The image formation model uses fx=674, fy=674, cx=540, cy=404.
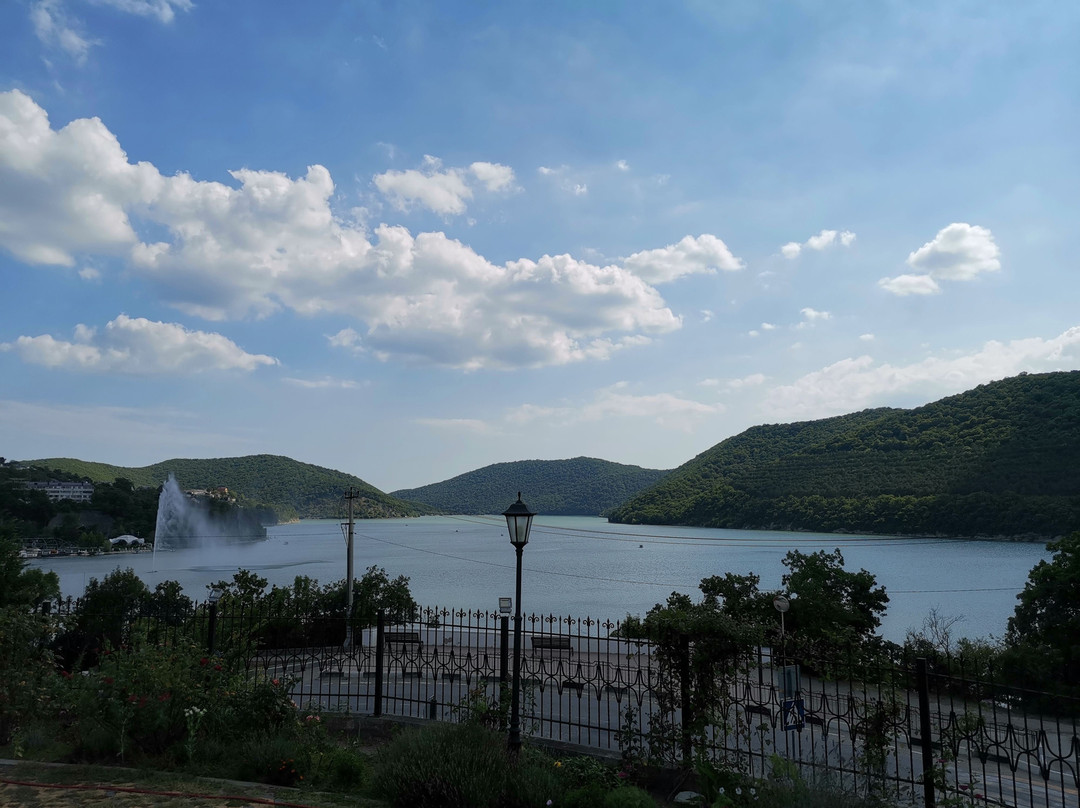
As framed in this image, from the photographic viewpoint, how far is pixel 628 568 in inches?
3159

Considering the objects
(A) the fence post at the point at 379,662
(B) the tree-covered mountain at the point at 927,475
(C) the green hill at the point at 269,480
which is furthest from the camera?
(C) the green hill at the point at 269,480

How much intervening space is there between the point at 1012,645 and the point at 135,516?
363 ft

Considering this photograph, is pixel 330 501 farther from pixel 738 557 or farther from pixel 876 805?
pixel 876 805

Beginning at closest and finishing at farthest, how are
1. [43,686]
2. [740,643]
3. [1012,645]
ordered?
[740,643]
[43,686]
[1012,645]

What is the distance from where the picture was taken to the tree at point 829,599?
20266 millimetres

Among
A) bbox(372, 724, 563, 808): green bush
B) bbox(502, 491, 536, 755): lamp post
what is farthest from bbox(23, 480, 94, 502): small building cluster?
bbox(372, 724, 563, 808): green bush

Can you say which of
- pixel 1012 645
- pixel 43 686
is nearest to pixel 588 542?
pixel 1012 645

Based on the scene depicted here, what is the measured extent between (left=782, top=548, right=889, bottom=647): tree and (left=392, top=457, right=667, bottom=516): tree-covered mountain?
13133 cm

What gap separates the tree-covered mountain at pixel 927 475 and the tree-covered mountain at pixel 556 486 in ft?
168

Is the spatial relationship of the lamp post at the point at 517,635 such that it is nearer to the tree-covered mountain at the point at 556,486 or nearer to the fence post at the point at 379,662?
the fence post at the point at 379,662

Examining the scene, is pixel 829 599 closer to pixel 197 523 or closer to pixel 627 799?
pixel 627 799

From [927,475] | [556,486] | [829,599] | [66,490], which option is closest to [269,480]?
[66,490]

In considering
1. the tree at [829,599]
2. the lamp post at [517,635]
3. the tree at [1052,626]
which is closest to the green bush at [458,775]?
the lamp post at [517,635]

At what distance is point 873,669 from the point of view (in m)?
6.94
